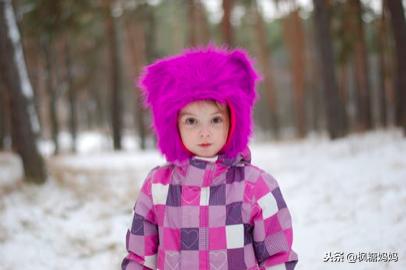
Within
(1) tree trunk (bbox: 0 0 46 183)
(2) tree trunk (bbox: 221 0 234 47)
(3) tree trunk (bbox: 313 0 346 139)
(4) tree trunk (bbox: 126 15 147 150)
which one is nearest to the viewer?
(1) tree trunk (bbox: 0 0 46 183)

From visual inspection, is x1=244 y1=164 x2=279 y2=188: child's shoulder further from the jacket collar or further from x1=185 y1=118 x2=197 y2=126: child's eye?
x1=185 y1=118 x2=197 y2=126: child's eye

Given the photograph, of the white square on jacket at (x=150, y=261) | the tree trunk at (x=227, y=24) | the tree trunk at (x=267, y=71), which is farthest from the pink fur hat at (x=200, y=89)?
the tree trunk at (x=267, y=71)

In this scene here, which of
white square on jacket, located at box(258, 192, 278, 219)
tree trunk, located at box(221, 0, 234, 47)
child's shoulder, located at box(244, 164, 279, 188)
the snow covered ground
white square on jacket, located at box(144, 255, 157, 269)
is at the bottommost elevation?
the snow covered ground

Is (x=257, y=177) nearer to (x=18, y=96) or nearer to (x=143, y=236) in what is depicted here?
(x=143, y=236)

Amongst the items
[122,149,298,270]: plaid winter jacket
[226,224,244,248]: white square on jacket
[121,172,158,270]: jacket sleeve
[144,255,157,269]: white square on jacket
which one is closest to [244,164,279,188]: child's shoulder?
[122,149,298,270]: plaid winter jacket

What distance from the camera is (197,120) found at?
2080mm

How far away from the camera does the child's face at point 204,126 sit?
206cm

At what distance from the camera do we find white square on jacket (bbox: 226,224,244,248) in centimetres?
200

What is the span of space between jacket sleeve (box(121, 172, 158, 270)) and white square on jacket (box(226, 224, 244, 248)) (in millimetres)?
396

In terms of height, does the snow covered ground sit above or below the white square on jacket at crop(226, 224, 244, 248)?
below

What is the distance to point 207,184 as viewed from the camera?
2.04 m

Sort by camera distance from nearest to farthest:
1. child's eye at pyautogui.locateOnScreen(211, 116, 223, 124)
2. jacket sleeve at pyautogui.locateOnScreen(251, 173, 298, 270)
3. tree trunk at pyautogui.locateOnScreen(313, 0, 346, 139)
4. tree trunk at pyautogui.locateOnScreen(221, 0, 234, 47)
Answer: jacket sleeve at pyautogui.locateOnScreen(251, 173, 298, 270), child's eye at pyautogui.locateOnScreen(211, 116, 223, 124), tree trunk at pyautogui.locateOnScreen(313, 0, 346, 139), tree trunk at pyautogui.locateOnScreen(221, 0, 234, 47)

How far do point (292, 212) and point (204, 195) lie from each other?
393 cm

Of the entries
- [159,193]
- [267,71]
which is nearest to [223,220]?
[159,193]
